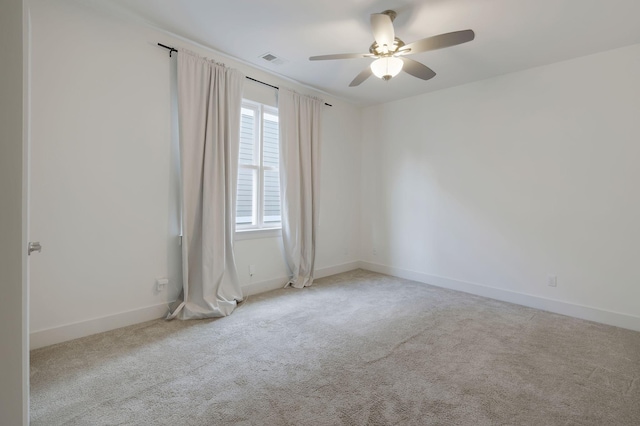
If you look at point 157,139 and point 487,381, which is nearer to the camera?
point 487,381

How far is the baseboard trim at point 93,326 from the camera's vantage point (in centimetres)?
228

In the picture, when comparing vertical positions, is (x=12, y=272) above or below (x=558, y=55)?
below

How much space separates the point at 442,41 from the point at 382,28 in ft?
1.45

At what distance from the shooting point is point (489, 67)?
11.0ft

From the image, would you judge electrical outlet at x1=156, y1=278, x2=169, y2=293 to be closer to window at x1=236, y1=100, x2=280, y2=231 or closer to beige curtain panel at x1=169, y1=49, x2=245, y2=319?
beige curtain panel at x1=169, y1=49, x2=245, y2=319

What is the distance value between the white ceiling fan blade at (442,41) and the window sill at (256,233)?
8.12ft

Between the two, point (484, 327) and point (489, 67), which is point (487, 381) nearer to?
point (484, 327)

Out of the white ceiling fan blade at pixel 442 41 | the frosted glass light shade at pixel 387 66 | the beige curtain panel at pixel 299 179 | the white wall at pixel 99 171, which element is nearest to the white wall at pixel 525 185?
the beige curtain panel at pixel 299 179

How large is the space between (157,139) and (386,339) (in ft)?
8.95

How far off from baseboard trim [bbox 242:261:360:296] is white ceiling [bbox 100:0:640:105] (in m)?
2.60

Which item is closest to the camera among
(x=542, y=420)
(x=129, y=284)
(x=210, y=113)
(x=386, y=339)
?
(x=542, y=420)

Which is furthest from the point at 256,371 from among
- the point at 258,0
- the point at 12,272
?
the point at 258,0

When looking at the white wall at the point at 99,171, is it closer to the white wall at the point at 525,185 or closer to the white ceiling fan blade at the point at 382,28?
the white ceiling fan blade at the point at 382,28

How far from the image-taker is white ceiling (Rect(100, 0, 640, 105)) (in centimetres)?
232
